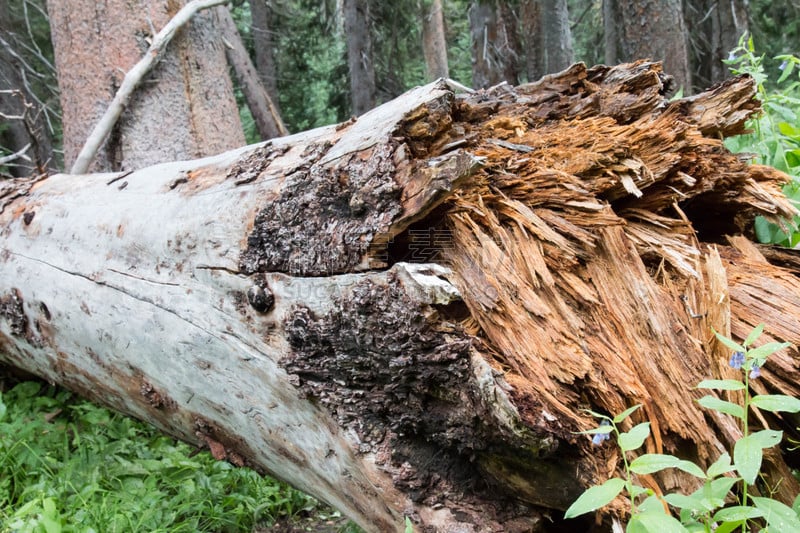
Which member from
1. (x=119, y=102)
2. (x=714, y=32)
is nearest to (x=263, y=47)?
(x=714, y=32)

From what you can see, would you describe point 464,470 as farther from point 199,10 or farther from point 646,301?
point 199,10

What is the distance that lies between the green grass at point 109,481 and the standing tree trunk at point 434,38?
40.9 ft

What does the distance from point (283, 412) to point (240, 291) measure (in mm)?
412

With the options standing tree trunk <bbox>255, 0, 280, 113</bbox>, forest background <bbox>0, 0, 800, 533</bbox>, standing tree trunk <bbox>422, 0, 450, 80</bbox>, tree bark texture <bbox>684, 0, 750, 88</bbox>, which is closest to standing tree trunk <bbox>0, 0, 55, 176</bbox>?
forest background <bbox>0, 0, 800, 533</bbox>

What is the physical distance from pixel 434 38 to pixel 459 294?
47.4ft

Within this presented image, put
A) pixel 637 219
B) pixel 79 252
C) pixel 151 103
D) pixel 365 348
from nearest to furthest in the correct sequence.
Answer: pixel 365 348, pixel 637 219, pixel 79 252, pixel 151 103

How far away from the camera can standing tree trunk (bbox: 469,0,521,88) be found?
38.7ft

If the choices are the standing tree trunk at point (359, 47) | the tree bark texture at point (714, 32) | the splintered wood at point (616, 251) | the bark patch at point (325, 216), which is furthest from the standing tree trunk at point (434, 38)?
the bark patch at point (325, 216)

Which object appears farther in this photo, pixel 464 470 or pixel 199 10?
pixel 199 10

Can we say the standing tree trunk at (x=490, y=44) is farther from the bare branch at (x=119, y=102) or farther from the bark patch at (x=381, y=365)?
the bark patch at (x=381, y=365)

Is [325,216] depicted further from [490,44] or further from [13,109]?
[13,109]

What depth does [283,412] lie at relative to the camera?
6.49 feet

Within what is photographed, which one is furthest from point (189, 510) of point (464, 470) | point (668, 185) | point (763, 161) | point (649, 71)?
point (763, 161)

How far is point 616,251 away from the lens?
197 centimetres
